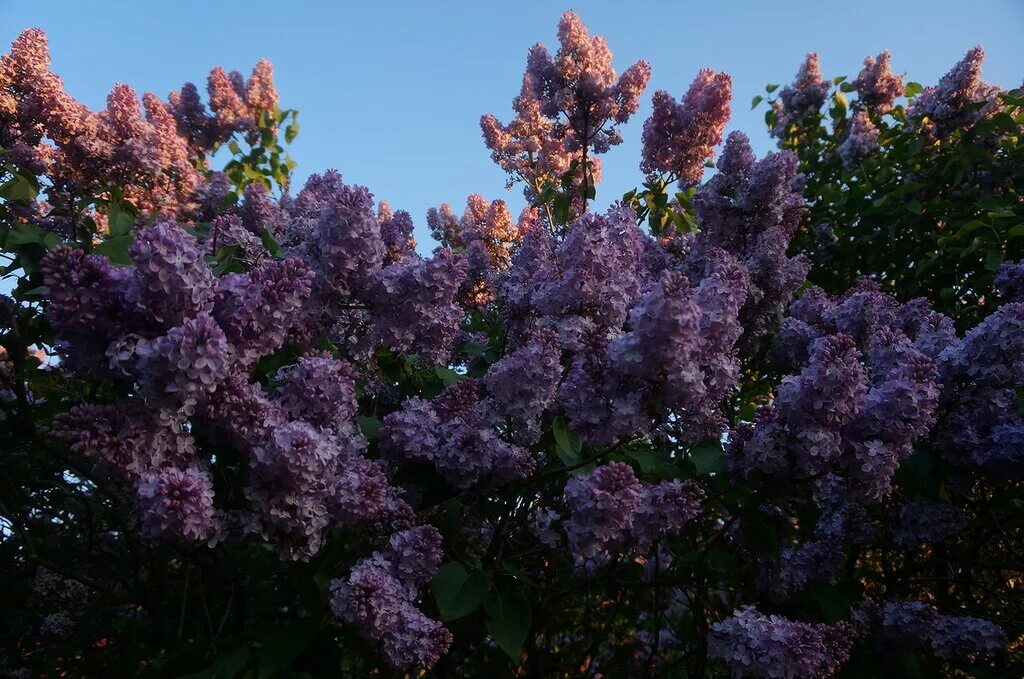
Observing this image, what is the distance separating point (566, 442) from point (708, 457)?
0.60m

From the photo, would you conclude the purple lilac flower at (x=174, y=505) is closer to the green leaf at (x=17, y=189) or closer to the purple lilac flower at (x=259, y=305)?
the purple lilac flower at (x=259, y=305)

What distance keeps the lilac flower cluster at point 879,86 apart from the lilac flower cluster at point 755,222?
461cm

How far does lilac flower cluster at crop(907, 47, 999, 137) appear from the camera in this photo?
189 inches

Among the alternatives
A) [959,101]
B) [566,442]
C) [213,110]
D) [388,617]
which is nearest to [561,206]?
[566,442]

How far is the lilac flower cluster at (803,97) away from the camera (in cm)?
774

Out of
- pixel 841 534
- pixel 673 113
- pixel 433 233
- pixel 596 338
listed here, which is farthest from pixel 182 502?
pixel 433 233

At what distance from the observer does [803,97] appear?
7.82 metres

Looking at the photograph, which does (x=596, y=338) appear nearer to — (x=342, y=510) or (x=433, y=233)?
(x=342, y=510)

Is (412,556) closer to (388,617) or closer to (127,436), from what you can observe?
(388,617)

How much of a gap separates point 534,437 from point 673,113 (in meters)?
2.65

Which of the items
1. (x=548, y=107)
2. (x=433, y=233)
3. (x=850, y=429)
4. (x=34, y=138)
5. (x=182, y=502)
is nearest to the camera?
(x=182, y=502)

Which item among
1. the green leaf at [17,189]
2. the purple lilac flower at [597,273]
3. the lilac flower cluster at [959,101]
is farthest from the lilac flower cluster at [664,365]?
the lilac flower cluster at [959,101]

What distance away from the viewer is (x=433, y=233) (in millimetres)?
6148

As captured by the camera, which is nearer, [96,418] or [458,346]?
[96,418]
